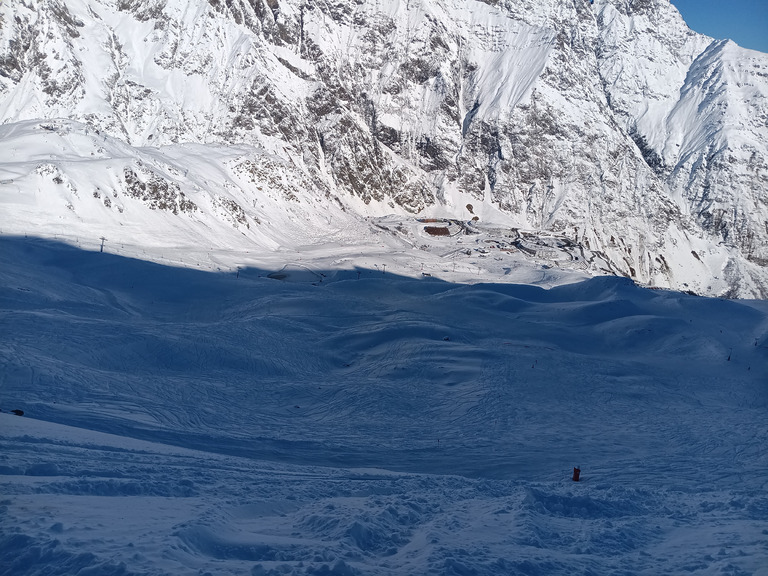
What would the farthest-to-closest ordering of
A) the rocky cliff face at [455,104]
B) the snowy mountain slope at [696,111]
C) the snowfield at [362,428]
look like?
the snowy mountain slope at [696,111] < the rocky cliff face at [455,104] < the snowfield at [362,428]

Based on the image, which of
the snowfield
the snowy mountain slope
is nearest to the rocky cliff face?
the snowy mountain slope

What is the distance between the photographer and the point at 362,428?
683 inches

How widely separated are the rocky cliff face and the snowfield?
36840 millimetres

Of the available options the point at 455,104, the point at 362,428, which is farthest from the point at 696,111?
the point at 362,428

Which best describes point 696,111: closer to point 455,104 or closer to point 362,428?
point 455,104

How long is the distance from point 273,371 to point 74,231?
26.5 metres

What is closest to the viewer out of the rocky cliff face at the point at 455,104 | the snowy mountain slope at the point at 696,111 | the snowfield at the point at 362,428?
the snowfield at the point at 362,428

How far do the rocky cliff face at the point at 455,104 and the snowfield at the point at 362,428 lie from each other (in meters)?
36.8

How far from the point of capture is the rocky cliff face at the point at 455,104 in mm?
87688

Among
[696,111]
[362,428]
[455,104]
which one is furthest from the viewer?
[696,111]

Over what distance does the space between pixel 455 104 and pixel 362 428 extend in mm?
113226

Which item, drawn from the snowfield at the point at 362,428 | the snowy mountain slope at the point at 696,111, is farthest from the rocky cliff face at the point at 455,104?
the snowfield at the point at 362,428

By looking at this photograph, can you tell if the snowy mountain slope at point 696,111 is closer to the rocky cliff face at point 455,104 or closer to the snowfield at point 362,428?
the rocky cliff face at point 455,104

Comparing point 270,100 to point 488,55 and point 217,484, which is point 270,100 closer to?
point 488,55
